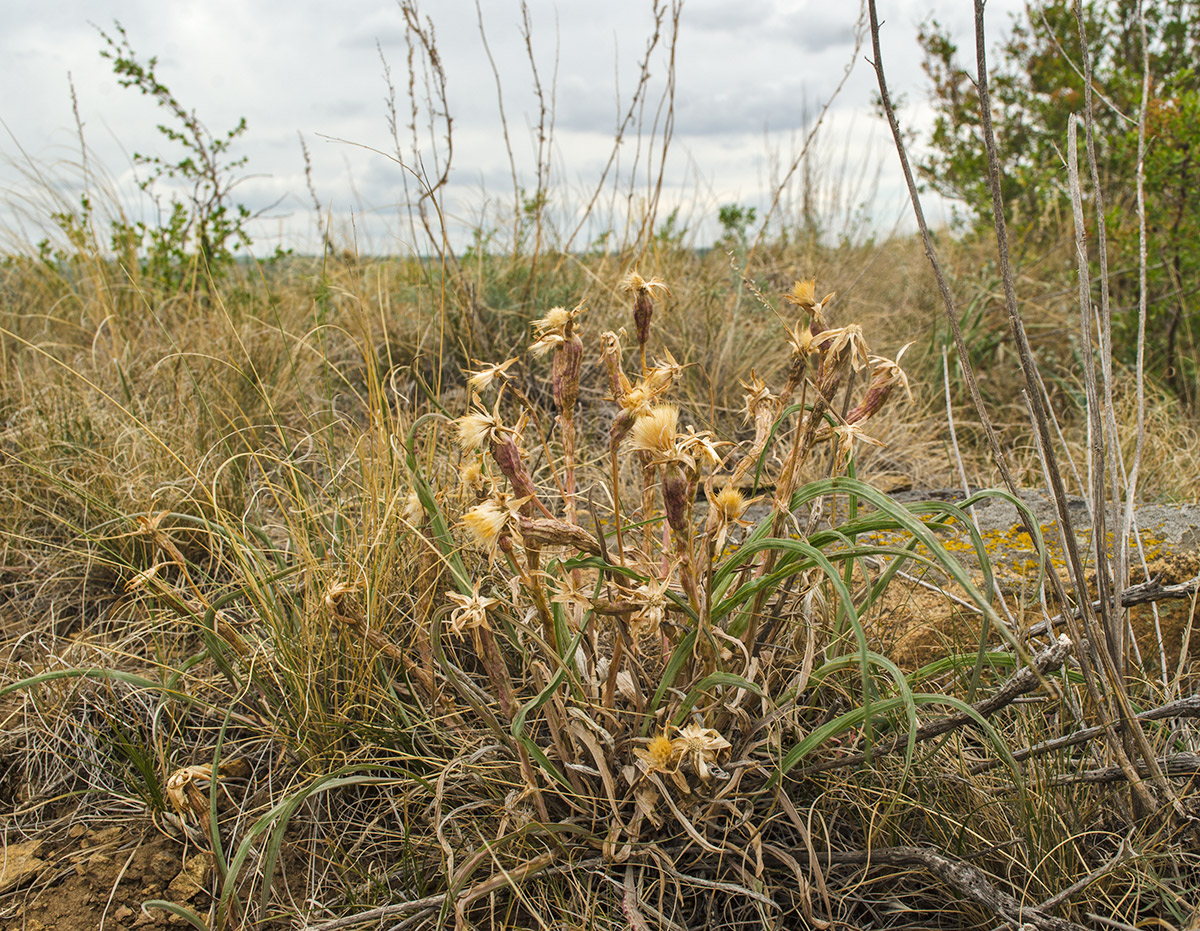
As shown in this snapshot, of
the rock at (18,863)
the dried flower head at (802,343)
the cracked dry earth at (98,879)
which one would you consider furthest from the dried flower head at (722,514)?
the rock at (18,863)

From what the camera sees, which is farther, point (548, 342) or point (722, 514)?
point (548, 342)

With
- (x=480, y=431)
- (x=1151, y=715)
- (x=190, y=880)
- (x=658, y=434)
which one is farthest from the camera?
(x=190, y=880)

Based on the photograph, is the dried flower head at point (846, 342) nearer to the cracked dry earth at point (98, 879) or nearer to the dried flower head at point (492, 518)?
the dried flower head at point (492, 518)

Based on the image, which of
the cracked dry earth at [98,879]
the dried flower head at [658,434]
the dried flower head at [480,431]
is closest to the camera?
the dried flower head at [658,434]

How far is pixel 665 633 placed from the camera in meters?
1.17

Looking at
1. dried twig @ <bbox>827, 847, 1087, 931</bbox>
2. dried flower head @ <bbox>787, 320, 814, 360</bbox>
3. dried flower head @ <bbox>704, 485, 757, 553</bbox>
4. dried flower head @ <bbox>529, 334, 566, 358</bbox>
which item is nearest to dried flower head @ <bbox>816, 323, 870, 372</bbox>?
dried flower head @ <bbox>787, 320, 814, 360</bbox>

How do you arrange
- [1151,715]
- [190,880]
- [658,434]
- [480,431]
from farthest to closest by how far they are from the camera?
[190,880] → [1151,715] → [480,431] → [658,434]

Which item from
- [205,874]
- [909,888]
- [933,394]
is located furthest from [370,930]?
[933,394]

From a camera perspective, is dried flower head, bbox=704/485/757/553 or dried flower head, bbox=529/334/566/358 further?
dried flower head, bbox=529/334/566/358

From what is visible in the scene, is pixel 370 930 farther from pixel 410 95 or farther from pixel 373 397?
pixel 410 95

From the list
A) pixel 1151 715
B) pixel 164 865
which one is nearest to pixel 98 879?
pixel 164 865

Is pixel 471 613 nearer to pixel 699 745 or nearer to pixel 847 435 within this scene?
pixel 699 745

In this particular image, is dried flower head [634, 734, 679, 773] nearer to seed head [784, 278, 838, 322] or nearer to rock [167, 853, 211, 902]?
seed head [784, 278, 838, 322]

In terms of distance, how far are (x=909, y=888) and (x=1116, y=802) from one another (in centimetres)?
32
